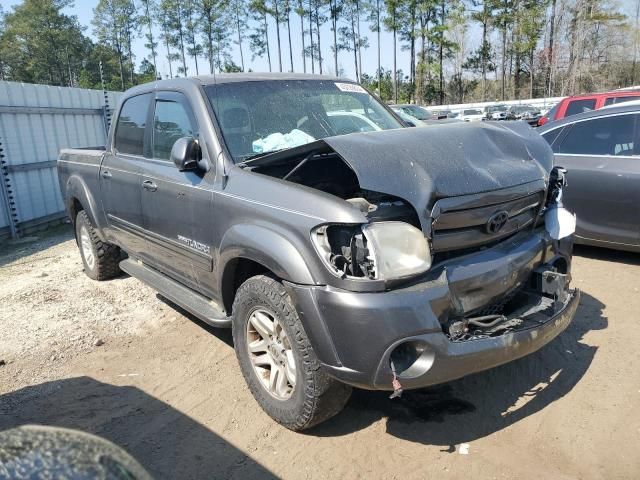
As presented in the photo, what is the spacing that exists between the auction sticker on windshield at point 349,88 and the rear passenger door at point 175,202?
127 cm

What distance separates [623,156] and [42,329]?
5900mm

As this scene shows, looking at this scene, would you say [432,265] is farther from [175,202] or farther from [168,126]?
[168,126]

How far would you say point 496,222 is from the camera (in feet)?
9.66

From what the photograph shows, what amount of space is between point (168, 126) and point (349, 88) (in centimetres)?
150

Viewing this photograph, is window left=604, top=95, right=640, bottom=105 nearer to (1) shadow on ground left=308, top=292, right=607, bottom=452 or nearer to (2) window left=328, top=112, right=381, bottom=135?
(2) window left=328, top=112, right=381, bottom=135

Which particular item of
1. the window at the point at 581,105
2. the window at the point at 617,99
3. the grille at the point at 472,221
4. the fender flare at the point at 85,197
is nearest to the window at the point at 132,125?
the fender flare at the point at 85,197

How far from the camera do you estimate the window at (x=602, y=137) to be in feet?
18.3

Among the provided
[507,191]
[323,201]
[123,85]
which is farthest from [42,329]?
[123,85]

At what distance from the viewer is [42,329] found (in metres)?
4.89

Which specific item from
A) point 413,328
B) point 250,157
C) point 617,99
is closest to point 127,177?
point 250,157

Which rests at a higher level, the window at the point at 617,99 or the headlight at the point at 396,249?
the window at the point at 617,99

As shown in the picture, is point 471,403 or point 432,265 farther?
point 471,403

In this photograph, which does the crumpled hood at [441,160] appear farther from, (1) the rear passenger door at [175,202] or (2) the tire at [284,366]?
(1) the rear passenger door at [175,202]

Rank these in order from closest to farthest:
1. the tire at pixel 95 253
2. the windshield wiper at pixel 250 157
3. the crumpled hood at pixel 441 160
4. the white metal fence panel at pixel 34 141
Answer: the crumpled hood at pixel 441 160 < the windshield wiper at pixel 250 157 < the tire at pixel 95 253 < the white metal fence panel at pixel 34 141
